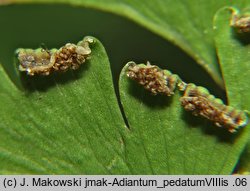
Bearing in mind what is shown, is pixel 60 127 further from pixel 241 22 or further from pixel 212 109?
pixel 241 22

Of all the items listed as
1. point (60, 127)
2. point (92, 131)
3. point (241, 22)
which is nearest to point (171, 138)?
point (92, 131)

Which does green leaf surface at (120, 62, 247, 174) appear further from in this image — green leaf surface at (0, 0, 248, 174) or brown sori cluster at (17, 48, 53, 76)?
brown sori cluster at (17, 48, 53, 76)

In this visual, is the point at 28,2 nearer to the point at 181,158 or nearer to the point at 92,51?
the point at 92,51

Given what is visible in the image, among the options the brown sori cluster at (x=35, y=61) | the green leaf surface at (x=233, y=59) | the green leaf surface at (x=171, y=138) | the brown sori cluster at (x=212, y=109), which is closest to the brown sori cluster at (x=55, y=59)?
the brown sori cluster at (x=35, y=61)

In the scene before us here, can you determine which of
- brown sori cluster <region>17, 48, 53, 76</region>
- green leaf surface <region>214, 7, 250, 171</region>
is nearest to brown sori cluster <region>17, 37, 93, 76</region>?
brown sori cluster <region>17, 48, 53, 76</region>

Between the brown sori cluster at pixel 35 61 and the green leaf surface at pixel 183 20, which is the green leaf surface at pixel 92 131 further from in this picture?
the green leaf surface at pixel 183 20

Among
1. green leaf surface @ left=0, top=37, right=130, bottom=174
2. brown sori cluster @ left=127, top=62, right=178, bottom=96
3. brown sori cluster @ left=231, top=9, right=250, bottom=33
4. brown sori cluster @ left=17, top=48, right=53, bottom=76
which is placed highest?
brown sori cluster @ left=231, top=9, right=250, bottom=33
